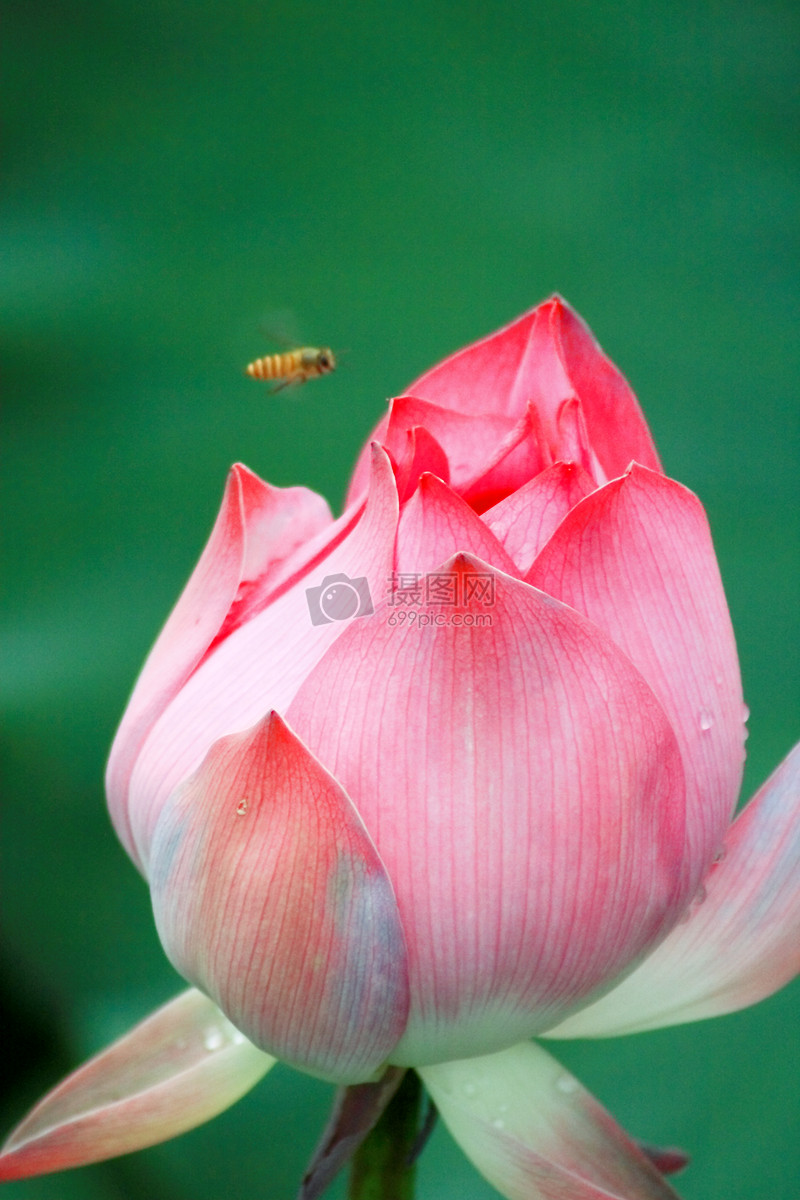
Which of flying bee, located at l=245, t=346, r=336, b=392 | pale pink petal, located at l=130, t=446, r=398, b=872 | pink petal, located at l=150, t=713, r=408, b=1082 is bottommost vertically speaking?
pink petal, located at l=150, t=713, r=408, b=1082

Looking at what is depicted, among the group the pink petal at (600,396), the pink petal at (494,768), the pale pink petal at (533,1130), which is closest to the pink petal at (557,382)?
the pink petal at (600,396)

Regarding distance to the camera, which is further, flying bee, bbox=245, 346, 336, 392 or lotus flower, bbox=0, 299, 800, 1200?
flying bee, bbox=245, 346, 336, 392

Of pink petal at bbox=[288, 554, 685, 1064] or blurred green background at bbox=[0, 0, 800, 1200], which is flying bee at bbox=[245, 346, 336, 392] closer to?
blurred green background at bbox=[0, 0, 800, 1200]

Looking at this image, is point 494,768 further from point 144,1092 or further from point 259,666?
point 144,1092

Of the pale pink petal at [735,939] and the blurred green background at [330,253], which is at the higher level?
the blurred green background at [330,253]

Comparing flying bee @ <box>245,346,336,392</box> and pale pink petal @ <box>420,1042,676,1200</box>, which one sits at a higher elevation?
flying bee @ <box>245,346,336,392</box>

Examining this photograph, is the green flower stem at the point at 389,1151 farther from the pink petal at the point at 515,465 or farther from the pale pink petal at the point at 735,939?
the pink petal at the point at 515,465

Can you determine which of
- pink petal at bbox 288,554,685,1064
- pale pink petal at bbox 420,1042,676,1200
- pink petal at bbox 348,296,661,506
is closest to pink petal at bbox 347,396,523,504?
pink petal at bbox 348,296,661,506
